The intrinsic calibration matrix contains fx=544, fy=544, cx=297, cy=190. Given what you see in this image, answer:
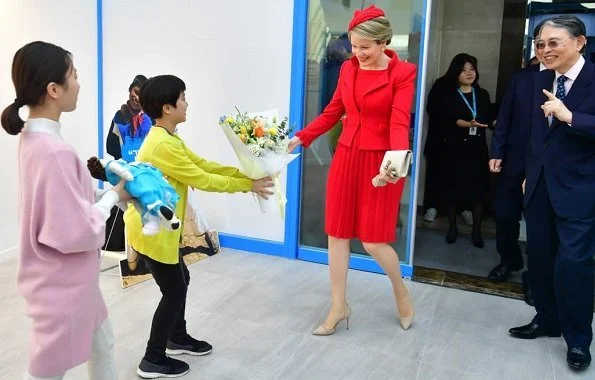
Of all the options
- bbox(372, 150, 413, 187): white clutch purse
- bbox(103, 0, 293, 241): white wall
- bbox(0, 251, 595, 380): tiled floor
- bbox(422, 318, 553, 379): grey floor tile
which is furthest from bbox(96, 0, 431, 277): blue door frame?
bbox(372, 150, 413, 187): white clutch purse

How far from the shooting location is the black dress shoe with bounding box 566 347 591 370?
253 centimetres

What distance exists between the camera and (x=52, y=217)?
1.47m

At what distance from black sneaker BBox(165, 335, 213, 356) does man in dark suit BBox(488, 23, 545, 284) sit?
189cm

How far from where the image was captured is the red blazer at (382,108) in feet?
8.65

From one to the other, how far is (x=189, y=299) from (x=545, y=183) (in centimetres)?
208

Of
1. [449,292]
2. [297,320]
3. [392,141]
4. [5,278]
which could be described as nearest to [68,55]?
[392,141]

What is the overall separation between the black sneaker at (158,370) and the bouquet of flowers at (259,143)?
2.72 feet

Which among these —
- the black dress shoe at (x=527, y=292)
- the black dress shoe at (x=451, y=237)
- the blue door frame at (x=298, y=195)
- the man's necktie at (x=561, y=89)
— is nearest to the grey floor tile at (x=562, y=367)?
the black dress shoe at (x=527, y=292)

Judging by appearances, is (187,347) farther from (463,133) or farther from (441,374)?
(463,133)

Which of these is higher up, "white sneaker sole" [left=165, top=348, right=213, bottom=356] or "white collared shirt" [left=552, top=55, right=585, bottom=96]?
"white collared shirt" [left=552, top=55, right=585, bottom=96]

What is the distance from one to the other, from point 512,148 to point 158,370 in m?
2.37

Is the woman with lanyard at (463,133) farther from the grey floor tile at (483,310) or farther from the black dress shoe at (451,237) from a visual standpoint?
the grey floor tile at (483,310)

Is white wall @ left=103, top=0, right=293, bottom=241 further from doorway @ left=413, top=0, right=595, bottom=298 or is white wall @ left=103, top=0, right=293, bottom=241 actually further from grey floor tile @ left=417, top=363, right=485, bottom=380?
grey floor tile @ left=417, top=363, right=485, bottom=380

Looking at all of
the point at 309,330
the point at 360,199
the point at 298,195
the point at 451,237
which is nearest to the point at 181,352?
the point at 309,330
